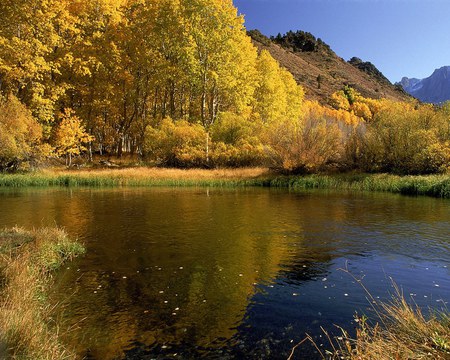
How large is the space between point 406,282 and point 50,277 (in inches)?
378

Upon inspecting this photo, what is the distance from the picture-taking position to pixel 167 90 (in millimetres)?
51094

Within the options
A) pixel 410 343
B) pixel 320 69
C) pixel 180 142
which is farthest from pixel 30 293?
pixel 320 69

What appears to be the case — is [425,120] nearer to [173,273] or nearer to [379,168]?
[379,168]

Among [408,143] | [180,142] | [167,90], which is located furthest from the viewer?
[167,90]

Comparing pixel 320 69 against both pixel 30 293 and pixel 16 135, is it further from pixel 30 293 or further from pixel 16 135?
pixel 30 293

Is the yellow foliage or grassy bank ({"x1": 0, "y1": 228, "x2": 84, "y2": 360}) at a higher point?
the yellow foliage

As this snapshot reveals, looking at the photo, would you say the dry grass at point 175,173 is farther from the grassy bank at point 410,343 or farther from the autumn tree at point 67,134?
the grassy bank at point 410,343

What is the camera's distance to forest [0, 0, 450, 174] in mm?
37250

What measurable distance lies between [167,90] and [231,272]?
42.4 metres

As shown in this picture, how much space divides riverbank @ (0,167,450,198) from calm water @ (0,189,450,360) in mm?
9474

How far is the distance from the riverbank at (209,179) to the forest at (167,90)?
2138 mm

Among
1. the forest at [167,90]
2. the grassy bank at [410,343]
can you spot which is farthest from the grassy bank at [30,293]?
the forest at [167,90]

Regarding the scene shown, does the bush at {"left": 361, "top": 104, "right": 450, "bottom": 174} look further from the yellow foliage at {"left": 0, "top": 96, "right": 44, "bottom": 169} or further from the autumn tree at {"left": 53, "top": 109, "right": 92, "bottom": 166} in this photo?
the yellow foliage at {"left": 0, "top": 96, "right": 44, "bottom": 169}

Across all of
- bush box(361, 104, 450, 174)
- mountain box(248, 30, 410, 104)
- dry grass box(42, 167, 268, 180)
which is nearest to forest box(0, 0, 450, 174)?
bush box(361, 104, 450, 174)
